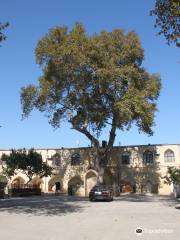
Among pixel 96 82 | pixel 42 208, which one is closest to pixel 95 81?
pixel 96 82

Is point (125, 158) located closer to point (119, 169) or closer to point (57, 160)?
point (119, 169)

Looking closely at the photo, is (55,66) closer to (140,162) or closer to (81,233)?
(140,162)

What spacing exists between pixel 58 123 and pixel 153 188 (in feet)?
57.8

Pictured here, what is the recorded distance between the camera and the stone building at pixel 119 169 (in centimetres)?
6016

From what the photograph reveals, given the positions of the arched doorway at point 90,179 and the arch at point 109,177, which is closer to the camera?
the arch at point 109,177

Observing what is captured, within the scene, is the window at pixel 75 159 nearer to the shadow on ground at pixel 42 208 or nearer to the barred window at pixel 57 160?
the barred window at pixel 57 160

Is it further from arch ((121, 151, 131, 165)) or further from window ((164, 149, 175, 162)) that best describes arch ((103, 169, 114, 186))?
window ((164, 149, 175, 162))

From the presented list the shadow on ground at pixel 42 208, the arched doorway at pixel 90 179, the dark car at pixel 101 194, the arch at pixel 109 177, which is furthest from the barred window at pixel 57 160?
the shadow on ground at pixel 42 208

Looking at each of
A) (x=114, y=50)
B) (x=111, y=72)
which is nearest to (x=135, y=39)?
(x=114, y=50)

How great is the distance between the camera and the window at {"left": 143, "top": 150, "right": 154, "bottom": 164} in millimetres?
61000

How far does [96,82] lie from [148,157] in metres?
18.9

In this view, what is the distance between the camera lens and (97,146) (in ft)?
163

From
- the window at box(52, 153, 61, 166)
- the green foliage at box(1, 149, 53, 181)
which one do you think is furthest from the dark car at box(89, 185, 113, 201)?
the window at box(52, 153, 61, 166)

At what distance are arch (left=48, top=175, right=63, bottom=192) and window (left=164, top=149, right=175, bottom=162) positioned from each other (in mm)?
15972
